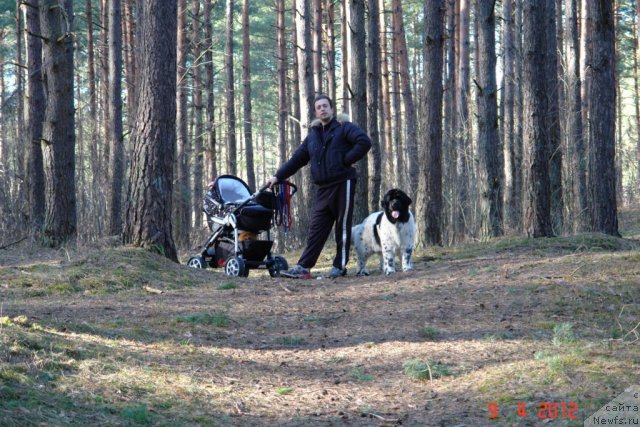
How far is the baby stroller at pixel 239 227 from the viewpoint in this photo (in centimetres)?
1098

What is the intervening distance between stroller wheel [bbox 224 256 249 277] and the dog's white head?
215cm

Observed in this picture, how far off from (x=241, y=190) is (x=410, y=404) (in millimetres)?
7423

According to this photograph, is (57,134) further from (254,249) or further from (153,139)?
(254,249)

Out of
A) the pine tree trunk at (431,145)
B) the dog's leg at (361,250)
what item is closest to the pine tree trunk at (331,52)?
the pine tree trunk at (431,145)

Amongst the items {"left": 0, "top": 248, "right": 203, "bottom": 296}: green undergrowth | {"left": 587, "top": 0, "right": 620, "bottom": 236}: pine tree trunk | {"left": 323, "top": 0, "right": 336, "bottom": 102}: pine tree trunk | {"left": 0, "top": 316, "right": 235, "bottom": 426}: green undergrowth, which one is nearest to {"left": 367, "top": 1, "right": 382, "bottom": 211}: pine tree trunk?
{"left": 587, "top": 0, "right": 620, "bottom": 236}: pine tree trunk

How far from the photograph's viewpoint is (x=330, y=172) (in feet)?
35.1

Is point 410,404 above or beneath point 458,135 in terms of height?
beneath

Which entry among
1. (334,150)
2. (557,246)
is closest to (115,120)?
(334,150)

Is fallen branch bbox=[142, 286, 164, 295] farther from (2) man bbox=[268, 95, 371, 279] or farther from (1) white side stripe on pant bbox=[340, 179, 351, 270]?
(1) white side stripe on pant bbox=[340, 179, 351, 270]

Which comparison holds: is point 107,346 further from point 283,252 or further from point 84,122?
point 84,122

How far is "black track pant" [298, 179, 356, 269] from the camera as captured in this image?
10.8 meters

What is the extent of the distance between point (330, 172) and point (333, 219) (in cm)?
74

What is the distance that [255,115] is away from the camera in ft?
207

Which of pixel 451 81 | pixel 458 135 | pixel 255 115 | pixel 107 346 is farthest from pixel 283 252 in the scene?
pixel 255 115
